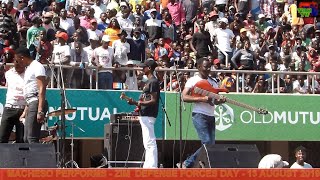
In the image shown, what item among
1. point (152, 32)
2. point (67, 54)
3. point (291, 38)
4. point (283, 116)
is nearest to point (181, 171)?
point (67, 54)

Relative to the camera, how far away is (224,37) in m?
24.8

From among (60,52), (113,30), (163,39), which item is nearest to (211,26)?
(163,39)

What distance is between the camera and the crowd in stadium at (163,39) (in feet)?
71.1

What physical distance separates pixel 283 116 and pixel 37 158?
10.1m

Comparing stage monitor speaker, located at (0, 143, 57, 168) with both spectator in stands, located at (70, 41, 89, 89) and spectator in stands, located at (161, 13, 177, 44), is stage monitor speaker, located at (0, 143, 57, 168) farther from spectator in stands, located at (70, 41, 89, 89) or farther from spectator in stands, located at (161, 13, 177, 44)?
spectator in stands, located at (161, 13, 177, 44)

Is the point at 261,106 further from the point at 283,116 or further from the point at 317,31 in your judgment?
the point at 317,31

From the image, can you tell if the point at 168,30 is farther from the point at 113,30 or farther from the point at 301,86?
the point at 301,86

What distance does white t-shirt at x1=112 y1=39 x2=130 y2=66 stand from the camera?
22.5 m

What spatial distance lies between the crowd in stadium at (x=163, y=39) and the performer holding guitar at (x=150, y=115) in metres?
2.83

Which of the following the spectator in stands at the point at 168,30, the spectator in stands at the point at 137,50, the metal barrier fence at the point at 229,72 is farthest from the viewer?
the spectator in stands at the point at 168,30

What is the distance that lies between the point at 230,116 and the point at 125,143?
12.9ft

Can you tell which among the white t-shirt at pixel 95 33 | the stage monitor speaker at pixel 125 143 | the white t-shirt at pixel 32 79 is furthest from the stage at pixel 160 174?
the white t-shirt at pixel 95 33

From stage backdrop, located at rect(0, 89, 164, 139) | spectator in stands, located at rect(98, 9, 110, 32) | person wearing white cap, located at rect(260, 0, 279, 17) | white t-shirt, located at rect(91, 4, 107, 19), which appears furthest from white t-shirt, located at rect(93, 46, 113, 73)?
person wearing white cap, located at rect(260, 0, 279, 17)

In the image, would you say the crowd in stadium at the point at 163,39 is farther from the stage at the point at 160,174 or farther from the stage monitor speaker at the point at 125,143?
the stage at the point at 160,174
